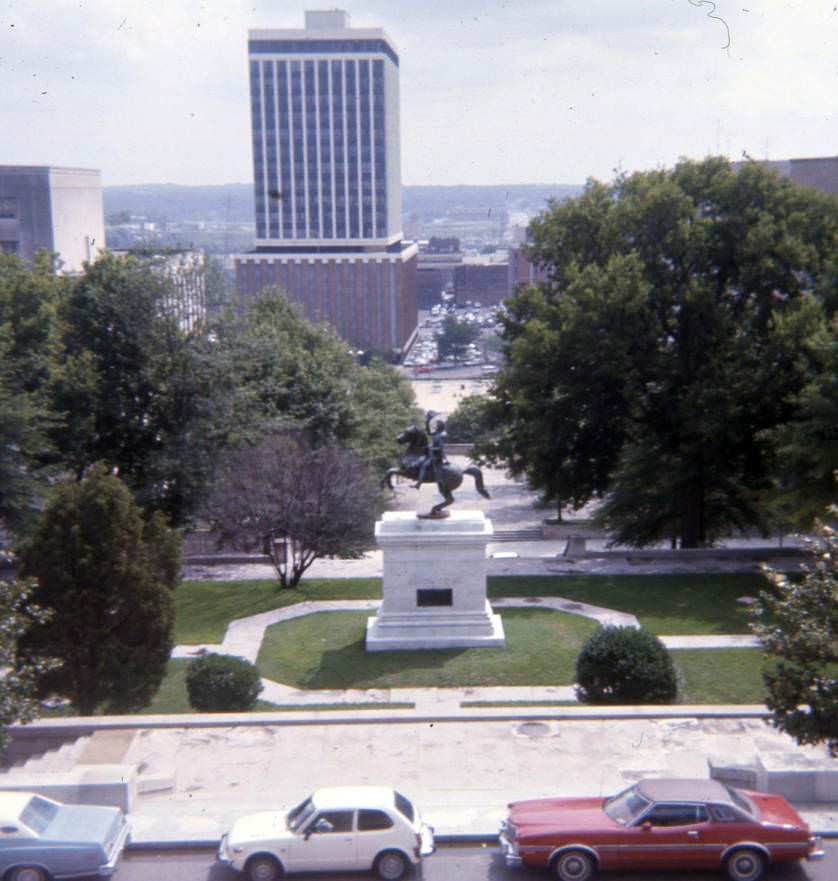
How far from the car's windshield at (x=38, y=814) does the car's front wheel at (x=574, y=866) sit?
5825mm

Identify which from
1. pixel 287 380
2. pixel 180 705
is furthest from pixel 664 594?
pixel 287 380

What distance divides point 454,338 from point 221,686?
469 feet

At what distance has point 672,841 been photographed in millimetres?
11250

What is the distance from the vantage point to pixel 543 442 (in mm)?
30188

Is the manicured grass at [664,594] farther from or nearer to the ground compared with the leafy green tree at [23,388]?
nearer to the ground

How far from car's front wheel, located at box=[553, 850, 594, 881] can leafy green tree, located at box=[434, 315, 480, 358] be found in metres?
148

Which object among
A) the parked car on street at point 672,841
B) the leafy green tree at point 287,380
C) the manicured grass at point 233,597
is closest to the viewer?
the parked car on street at point 672,841

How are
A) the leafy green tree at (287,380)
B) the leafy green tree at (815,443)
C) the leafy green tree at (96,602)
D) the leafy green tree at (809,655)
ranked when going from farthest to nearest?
1. the leafy green tree at (287,380)
2. the leafy green tree at (815,443)
3. the leafy green tree at (96,602)
4. the leafy green tree at (809,655)

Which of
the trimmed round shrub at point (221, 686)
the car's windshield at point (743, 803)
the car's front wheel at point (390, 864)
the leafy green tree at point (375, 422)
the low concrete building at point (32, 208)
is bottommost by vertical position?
the leafy green tree at point (375, 422)

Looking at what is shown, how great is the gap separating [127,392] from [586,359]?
1492 cm

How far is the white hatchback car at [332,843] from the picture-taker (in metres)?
11.4

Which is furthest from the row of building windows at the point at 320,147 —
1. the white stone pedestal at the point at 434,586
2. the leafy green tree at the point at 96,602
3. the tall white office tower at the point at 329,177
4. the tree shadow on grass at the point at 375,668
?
the leafy green tree at the point at 96,602

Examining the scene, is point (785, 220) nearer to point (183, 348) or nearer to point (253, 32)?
point (183, 348)

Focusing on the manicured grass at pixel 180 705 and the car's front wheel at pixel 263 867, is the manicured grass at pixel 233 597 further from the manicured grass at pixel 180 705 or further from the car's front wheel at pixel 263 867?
the car's front wheel at pixel 263 867
